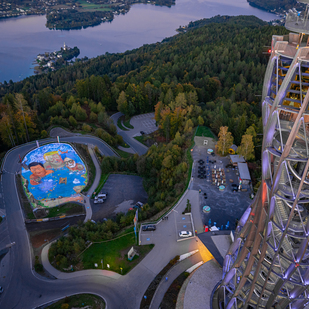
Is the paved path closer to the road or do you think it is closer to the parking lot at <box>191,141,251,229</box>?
the parking lot at <box>191,141,251,229</box>

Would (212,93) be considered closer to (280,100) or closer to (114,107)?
(114,107)

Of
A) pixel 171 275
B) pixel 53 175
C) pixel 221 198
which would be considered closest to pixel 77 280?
pixel 171 275

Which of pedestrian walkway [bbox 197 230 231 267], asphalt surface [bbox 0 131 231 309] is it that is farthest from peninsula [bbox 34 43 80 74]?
pedestrian walkway [bbox 197 230 231 267]

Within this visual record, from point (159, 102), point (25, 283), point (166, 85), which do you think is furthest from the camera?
point (166, 85)

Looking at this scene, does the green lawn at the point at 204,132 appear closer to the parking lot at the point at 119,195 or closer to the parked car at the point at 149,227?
the parking lot at the point at 119,195

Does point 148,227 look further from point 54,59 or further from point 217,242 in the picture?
point 54,59
